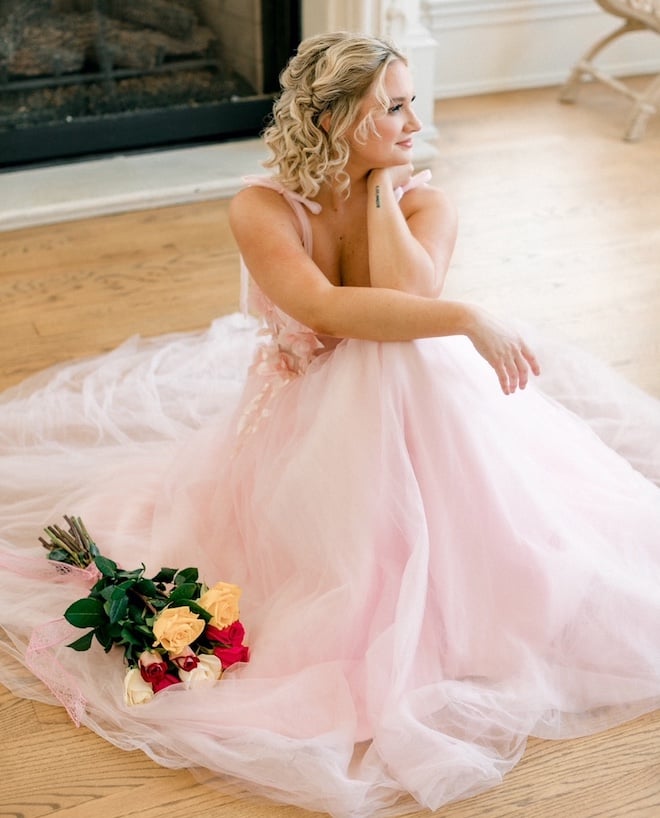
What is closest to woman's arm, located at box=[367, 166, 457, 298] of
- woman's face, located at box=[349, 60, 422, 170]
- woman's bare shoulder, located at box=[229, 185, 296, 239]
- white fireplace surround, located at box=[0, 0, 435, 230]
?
woman's face, located at box=[349, 60, 422, 170]

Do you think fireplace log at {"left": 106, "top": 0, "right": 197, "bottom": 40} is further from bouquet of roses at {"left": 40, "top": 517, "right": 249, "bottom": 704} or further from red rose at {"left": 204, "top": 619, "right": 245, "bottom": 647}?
red rose at {"left": 204, "top": 619, "right": 245, "bottom": 647}

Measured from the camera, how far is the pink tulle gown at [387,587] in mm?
1598

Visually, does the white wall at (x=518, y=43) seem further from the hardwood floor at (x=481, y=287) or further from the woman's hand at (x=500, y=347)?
the woman's hand at (x=500, y=347)

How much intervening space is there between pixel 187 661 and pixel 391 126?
90cm

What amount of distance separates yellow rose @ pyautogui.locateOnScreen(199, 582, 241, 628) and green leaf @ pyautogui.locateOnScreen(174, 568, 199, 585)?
0.19 feet

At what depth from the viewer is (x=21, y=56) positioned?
3.75m

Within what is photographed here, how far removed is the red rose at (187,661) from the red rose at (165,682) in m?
0.02

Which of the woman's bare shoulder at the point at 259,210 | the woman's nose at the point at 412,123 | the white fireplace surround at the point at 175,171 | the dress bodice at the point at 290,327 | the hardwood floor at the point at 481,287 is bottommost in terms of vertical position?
the hardwood floor at the point at 481,287

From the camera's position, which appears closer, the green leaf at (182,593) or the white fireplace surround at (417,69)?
the green leaf at (182,593)

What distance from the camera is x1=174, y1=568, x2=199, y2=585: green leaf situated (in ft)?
5.81

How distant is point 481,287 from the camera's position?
3.15 metres

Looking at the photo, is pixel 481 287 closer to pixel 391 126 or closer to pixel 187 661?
pixel 391 126

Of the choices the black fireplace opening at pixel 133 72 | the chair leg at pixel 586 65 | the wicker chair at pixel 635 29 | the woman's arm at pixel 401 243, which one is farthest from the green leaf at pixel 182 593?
the chair leg at pixel 586 65

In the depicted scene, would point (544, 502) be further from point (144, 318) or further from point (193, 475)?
point (144, 318)
